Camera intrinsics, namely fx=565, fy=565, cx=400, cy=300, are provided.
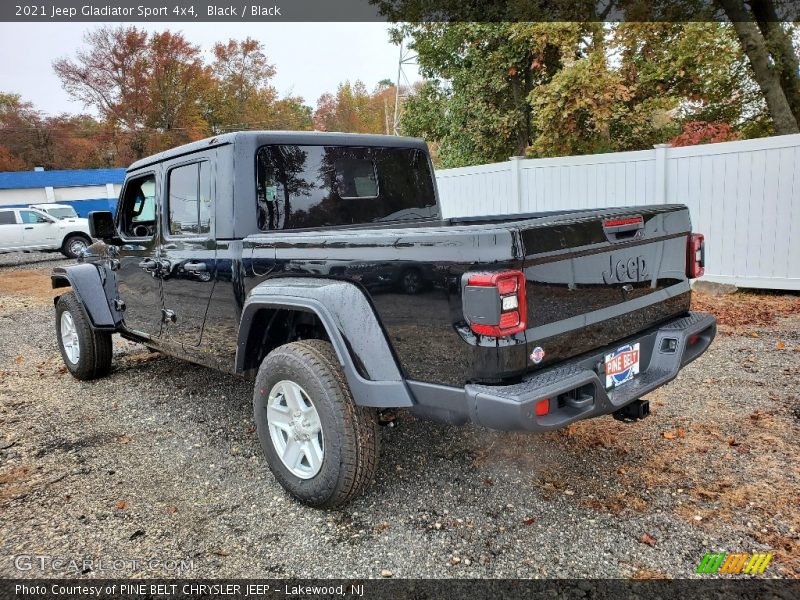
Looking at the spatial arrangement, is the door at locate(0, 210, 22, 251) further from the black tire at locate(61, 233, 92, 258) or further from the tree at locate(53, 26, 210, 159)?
the tree at locate(53, 26, 210, 159)

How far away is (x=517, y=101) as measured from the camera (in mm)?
13219

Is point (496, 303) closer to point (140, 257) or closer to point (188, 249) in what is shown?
point (188, 249)

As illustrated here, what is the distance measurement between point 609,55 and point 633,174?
3413 mm

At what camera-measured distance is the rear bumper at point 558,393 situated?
2242mm

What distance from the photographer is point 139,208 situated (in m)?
4.63

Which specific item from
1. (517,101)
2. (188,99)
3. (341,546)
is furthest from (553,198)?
(188,99)

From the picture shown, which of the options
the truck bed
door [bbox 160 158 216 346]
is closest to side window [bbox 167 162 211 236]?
door [bbox 160 158 216 346]

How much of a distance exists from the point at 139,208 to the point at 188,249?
123cm

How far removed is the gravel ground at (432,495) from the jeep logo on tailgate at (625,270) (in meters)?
1.14

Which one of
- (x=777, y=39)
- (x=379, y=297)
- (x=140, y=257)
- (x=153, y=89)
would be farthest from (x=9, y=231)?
(x=153, y=89)

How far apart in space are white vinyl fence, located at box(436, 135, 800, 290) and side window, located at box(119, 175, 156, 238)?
6.44m

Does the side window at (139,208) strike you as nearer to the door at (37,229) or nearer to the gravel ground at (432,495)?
the gravel ground at (432,495)

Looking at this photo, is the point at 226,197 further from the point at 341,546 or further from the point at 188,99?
the point at 188,99

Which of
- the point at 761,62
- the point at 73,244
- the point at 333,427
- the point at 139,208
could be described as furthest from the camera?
the point at 73,244
